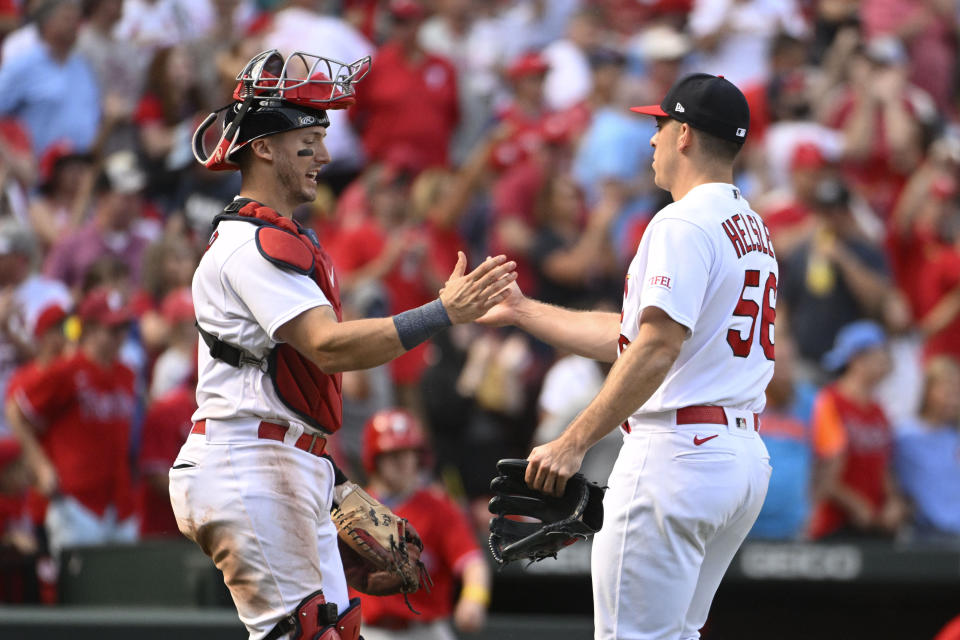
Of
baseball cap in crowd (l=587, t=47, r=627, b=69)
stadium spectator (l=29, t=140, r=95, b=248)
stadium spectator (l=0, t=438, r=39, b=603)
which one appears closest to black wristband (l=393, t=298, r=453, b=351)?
stadium spectator (l=0, t=438, r=39, b=603)

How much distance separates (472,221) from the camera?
437 inches

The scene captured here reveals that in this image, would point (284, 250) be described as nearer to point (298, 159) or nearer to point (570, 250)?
point (298, 159)

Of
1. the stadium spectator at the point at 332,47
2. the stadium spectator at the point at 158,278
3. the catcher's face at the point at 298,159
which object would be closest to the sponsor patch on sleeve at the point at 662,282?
the catcher's face at the point at 298,159

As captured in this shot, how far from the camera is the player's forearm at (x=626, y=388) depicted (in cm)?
451

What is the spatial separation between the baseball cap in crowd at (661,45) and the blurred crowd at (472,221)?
0.04 metres

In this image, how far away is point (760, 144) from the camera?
1149 cm

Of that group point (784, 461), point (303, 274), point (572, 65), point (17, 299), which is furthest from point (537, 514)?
point (572, 65)

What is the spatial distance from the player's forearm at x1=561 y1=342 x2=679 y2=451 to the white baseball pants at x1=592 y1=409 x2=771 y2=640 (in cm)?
24

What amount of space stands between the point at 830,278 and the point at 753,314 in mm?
5721

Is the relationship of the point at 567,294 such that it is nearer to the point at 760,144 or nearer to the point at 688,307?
the point at 760,144

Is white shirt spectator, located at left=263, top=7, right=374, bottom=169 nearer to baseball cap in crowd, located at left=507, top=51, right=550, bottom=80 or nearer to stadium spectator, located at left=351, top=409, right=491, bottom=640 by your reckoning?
baseball cap in crowd, located at left=507, top=51, right=550, bottom=80

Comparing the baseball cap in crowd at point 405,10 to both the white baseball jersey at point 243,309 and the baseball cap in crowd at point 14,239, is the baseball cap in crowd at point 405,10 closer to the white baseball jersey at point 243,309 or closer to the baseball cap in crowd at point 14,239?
the baseball cap in crowd at point 14,239

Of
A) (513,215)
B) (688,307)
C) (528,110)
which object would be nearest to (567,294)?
(513,215)

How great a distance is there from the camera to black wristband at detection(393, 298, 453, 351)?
4.48m
